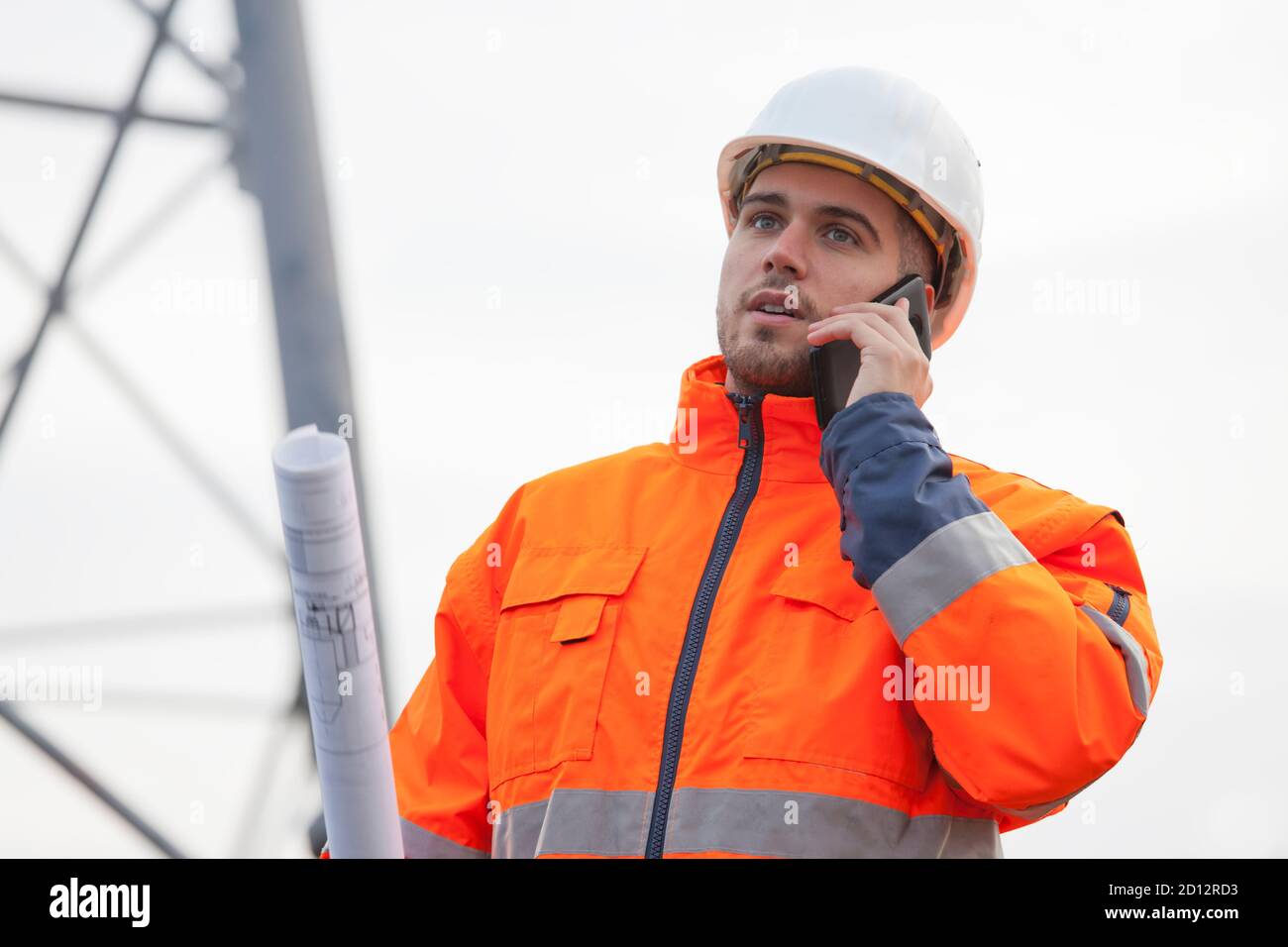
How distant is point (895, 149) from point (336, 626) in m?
1.93

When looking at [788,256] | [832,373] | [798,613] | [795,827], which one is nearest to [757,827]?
[795,827]

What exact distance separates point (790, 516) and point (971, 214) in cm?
92

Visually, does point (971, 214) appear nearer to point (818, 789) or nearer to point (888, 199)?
point (888, 199)

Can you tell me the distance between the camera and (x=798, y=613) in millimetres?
2383

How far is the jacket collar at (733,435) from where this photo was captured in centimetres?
263

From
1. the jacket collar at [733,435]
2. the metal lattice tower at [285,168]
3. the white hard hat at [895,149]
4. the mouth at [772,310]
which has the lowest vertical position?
the jacket collar at [733,435]

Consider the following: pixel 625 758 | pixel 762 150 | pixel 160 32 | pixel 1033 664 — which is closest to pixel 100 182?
pixel 160 32

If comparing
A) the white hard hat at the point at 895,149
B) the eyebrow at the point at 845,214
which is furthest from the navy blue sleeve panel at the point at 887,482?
the white hard hat at the point at 895,149

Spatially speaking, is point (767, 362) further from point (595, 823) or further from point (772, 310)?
point (595, 823)

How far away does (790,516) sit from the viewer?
2.55 m

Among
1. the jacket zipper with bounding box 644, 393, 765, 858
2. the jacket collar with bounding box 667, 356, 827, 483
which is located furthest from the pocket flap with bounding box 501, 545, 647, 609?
the jacket collar with bounding box 667, 356, 827, 483

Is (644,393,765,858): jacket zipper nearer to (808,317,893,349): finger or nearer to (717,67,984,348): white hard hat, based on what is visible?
(808,317,893,349): finger

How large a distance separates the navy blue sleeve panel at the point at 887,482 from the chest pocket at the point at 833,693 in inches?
5.5

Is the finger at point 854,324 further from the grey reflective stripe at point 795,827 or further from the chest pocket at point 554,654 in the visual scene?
the grey reflective stripe at point 795,827
